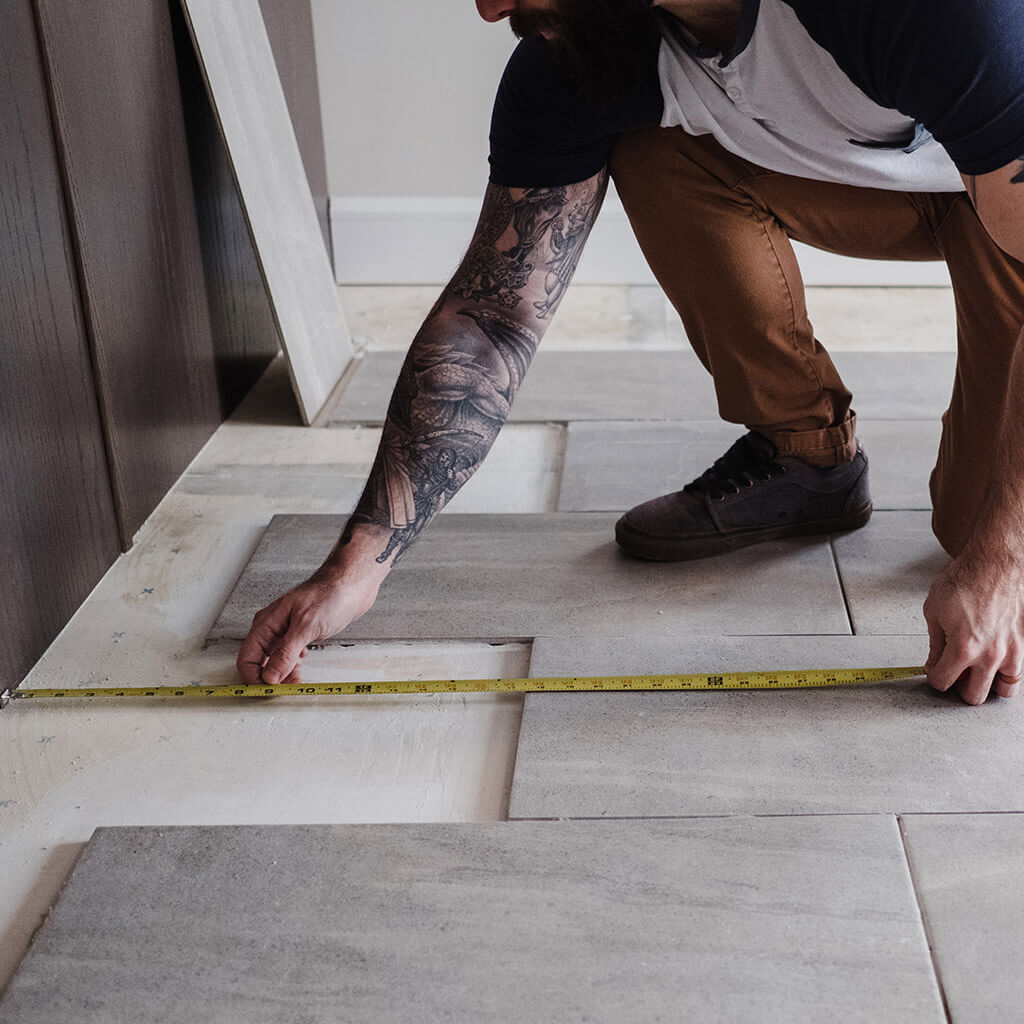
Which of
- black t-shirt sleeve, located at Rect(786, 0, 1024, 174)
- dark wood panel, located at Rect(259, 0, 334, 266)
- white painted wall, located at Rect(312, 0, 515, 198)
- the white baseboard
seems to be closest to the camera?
black t-shirt sleeve, located at Rect(786, 0, 1024, 174)

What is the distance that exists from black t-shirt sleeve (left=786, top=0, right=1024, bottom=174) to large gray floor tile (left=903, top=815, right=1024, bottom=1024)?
786 millimetres

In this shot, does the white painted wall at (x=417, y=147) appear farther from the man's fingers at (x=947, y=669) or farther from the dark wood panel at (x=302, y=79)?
the man's fingers at (x=947, y=669)

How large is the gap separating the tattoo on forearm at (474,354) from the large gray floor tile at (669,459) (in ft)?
1.48

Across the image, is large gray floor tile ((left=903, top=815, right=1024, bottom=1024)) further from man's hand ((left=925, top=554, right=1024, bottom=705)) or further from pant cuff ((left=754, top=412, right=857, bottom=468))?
pant cuff ((left=754, top=412, right=857, bottom=468))

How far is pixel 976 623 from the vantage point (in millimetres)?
1412

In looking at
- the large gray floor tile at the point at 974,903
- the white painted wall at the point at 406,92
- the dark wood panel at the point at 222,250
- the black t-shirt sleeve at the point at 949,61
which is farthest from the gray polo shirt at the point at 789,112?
the white painted wall at the point at 406,92

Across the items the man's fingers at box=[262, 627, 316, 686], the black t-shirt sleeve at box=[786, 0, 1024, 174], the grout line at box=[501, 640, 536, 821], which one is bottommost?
the grout line at box=[501, 640, 536, 821]

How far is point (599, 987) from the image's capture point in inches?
43.0

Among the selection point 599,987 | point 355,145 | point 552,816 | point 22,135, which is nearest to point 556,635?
point 552,816

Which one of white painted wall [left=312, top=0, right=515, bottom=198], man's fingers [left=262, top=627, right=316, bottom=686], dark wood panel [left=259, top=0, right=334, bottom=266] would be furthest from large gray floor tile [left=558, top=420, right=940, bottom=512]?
white painted wall [left=312, top=0, right=515, bottom=198]

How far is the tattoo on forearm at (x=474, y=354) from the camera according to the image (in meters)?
1.68

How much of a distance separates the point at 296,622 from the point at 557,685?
0.37 metres

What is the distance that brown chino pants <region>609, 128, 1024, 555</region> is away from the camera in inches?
72.0

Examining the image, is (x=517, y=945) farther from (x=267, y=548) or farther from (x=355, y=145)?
(x=355, y=145)
